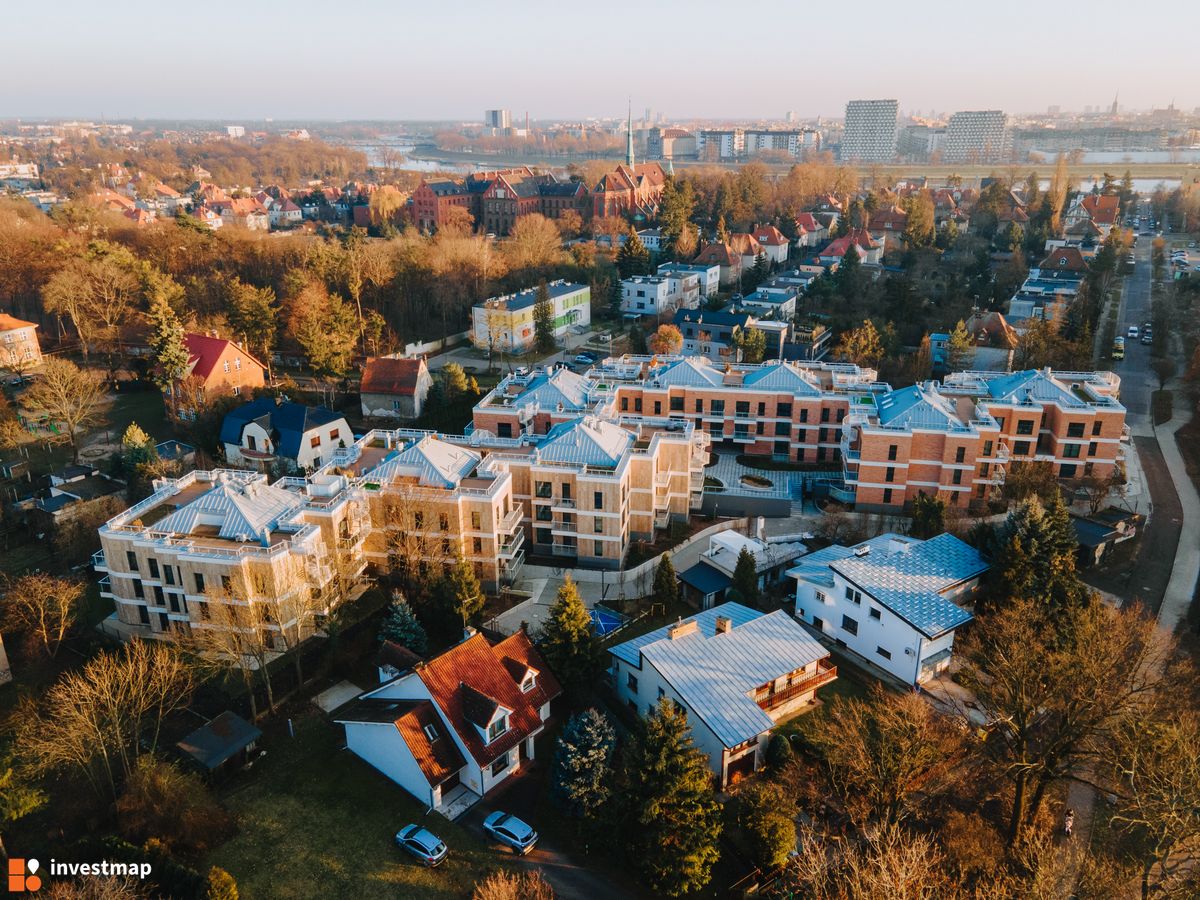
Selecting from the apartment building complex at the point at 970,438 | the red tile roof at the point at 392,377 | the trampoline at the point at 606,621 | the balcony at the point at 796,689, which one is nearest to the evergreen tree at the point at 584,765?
the balcony at the point at 796,689

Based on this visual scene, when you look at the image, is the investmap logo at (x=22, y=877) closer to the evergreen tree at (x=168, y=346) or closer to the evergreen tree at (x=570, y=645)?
the evergreen tree at (x=570, y=645)

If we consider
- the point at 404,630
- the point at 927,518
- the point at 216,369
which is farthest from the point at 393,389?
the point at 927,518

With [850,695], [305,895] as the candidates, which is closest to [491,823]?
[305,895]

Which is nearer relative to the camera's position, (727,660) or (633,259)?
(727,660)

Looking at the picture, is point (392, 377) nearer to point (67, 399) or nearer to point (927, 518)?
point (67, 399)

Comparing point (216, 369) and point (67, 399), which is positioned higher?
point (216, 369)

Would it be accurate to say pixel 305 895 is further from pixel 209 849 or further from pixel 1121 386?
pixel 1121 386

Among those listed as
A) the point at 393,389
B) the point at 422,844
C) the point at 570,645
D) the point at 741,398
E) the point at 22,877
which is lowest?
the point at 422,844
